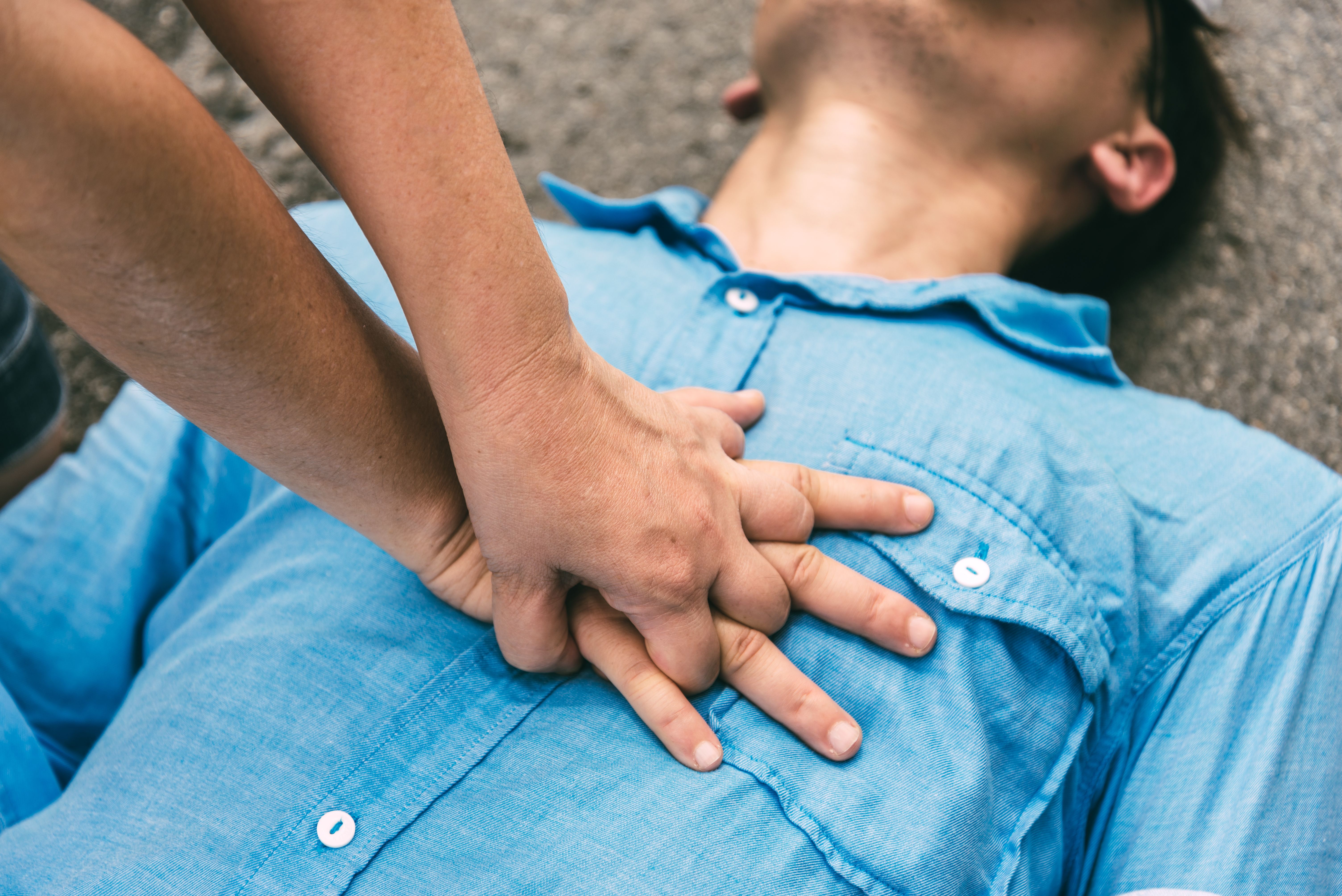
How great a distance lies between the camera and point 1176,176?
4.27 feet

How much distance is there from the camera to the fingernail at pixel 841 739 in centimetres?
68

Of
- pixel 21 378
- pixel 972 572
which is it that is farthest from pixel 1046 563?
pixel 21 378

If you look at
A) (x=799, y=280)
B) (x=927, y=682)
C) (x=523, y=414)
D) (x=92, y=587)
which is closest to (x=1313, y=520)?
(x=927, y=682)

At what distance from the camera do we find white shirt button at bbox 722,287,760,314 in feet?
3.12

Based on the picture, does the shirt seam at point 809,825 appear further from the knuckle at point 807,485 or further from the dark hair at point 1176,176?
the dark hair at point 1176,176

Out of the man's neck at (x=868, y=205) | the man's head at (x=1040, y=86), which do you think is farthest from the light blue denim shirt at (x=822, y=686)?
the man's head at (x=1040, y=86)

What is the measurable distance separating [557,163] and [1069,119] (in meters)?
0.83

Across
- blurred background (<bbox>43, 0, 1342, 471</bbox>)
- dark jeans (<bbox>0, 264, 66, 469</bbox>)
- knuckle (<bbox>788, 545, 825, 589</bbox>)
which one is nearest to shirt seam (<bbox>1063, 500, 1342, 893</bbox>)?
knuckle (<bbox>788, 545, 825, 589</bbox>)

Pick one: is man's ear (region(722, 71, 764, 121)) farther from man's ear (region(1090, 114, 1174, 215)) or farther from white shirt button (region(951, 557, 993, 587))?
white shirt button (region(951, 557, 993, 587))

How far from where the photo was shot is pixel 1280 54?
4.37 feet

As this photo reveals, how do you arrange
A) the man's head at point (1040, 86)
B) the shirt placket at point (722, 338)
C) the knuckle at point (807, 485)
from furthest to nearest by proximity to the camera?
the man's head at point (1040, 86)
the shirt placket at point (722, 338)
the knuckle at point (807, 485)

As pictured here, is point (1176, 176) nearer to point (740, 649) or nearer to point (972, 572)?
point (972, 572)

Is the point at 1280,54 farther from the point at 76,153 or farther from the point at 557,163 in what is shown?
the point at 76,153

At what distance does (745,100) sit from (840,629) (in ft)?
3.06
